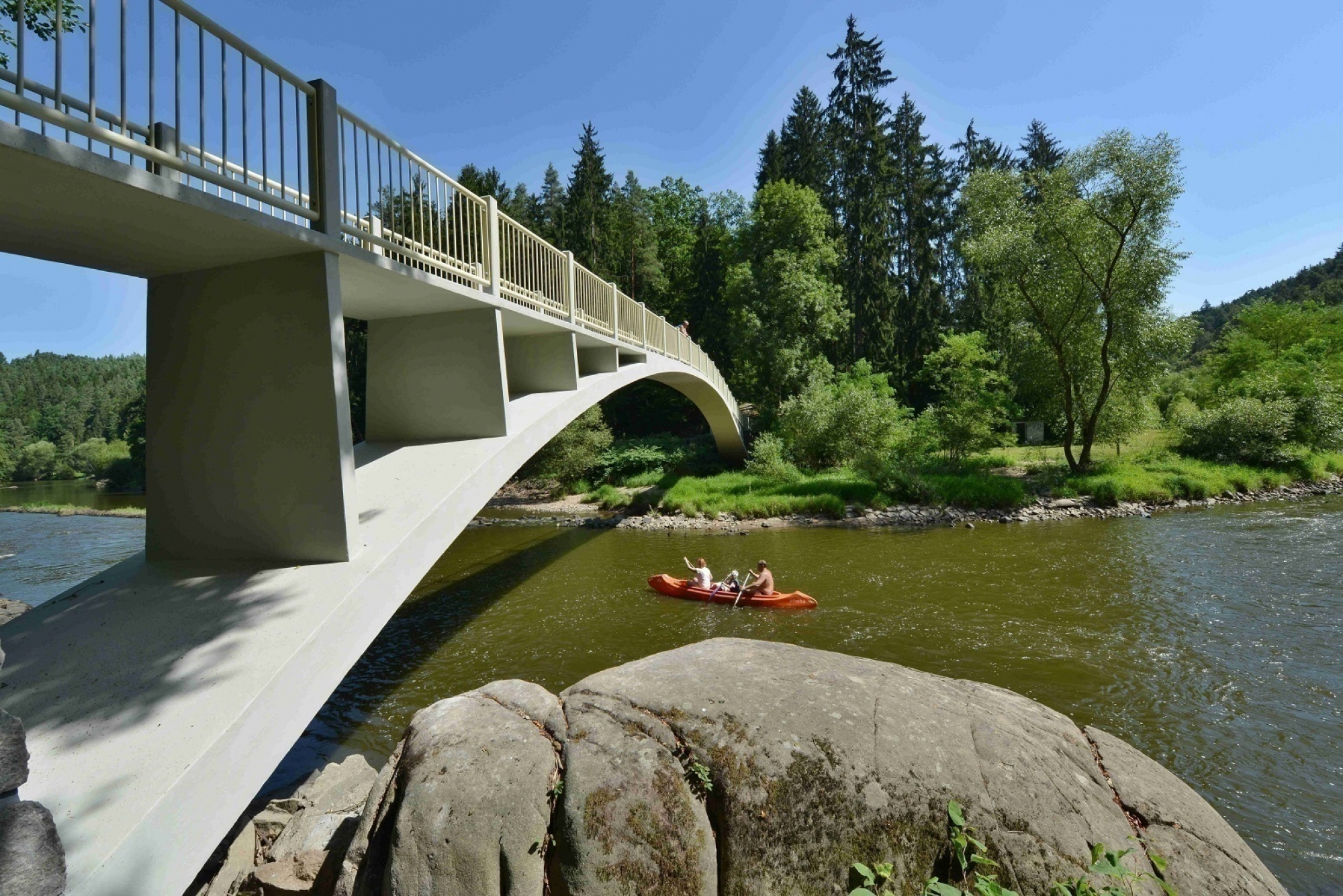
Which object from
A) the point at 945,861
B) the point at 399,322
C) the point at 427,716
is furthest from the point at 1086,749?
the point at 399,322

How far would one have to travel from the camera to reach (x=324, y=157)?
474 cm

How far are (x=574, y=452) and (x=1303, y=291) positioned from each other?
7703 centimetres

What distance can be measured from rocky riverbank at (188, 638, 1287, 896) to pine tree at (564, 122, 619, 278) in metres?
35.2

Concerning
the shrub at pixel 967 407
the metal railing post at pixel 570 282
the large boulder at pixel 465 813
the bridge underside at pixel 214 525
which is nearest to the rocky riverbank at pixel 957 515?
the shrub at pixel 967 407

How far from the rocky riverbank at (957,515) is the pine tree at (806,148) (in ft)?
81.3

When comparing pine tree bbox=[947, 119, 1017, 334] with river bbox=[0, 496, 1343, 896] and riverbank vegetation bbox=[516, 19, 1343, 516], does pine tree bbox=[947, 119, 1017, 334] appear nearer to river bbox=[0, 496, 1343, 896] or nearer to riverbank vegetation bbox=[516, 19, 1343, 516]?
riverbank vegetation bbox=[516, 19, 1343, 516]

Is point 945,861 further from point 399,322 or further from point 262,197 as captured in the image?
point 399,322

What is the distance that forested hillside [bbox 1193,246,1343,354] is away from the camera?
191ft

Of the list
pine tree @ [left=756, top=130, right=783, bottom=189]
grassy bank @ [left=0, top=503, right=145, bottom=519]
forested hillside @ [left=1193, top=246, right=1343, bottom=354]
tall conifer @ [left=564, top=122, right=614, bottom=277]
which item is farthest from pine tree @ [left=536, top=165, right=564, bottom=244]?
forested hillside @ [left=1193, top=246, right=1343, bottom=354]

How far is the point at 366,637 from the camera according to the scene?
15.0 ft

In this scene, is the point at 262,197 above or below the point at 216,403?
above

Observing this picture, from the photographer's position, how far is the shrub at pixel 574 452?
28.1m

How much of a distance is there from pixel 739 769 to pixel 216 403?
451cm

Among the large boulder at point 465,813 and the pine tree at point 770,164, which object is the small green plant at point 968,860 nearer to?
the large boulder at point 465,813
